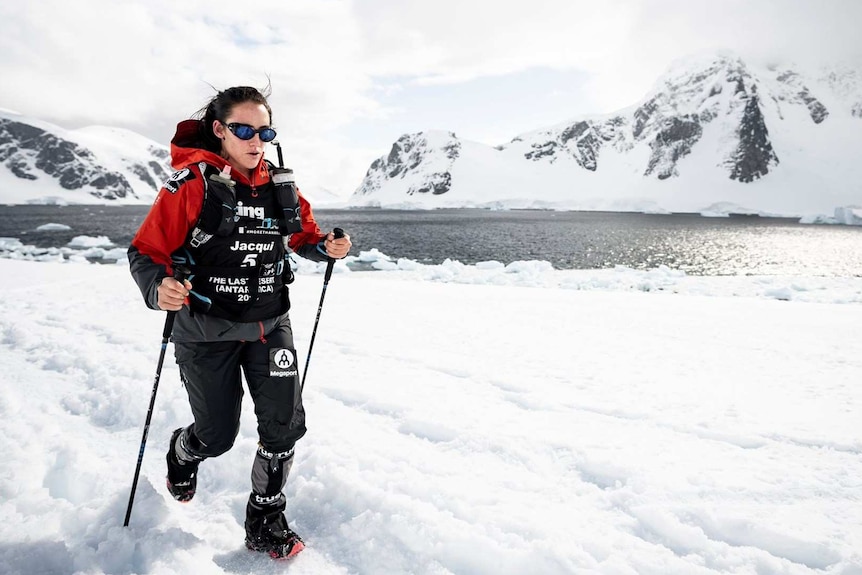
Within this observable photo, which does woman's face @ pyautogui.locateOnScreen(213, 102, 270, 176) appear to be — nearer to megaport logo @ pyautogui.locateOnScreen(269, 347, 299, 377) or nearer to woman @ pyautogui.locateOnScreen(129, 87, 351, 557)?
woman @ pyautogui.locateOnScreen(129, 87, 351, 557)

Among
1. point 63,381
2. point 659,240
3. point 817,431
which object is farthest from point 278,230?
point 659,240

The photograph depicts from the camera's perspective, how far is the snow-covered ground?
2.64 meters

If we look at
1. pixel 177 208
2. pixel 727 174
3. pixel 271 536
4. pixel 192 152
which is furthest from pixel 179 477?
pixel 727 174

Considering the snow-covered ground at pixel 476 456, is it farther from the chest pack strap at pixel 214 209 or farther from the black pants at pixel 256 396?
the chest pack strap at pixel 214 209

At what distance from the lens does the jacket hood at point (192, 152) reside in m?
2.68

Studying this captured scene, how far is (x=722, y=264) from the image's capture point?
3694cm

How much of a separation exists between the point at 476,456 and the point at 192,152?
2871mm

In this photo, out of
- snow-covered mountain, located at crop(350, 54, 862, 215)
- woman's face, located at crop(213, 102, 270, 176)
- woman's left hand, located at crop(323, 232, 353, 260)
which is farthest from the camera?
snow-covered mountain, located at crop(350, 54, 862, 215)

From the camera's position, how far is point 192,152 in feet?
8.86

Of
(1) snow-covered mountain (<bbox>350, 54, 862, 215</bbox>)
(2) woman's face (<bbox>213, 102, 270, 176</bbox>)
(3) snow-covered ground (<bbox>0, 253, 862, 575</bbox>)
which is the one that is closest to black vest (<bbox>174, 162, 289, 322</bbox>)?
(2) woman's face (<bbox>213, 102, 270, 176</bbox>)

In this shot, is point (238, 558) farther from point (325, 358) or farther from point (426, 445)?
point (325, 358)

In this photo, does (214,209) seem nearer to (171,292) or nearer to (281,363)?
(171,292)

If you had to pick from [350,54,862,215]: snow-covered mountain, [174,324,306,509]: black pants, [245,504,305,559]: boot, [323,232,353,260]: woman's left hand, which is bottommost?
[245,504,305,559]: boot

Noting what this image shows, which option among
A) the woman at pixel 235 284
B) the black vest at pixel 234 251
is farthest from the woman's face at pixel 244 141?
the black vest at pixel 234 251
